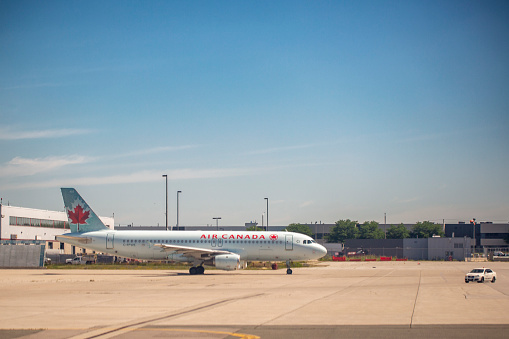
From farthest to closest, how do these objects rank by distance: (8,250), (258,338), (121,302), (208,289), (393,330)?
(8,250) → (208,289) → (121,302) → (393,330) → (258,338)

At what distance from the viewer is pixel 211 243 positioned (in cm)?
5400

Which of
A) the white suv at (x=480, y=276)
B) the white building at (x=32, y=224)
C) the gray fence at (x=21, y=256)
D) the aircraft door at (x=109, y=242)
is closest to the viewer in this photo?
the white suv at (x=480, y=276)

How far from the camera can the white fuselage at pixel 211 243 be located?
53.9 meters

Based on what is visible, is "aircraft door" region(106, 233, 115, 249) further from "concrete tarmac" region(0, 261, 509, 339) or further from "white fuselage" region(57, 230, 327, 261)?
"concrete tarmac" region(0, 261, 509, 339)

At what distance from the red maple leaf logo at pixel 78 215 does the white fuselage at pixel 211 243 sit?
147cm

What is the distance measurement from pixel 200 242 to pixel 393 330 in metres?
37.3

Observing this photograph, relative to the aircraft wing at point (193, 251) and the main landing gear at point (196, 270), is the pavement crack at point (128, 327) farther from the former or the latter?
the main landing gear at point (196, 270)

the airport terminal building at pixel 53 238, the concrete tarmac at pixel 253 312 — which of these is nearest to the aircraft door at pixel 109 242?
the airport terminal building at pixel 53 238

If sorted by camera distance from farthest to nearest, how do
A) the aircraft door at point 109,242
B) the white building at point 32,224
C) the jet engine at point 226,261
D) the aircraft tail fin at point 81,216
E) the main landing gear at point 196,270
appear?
the white building at point 32,224 → the aircraft tail fin at point 81,216 → the aircraft door at point 109,242 → the main landing gear at point 196,270 → the jet engine at point 226,261

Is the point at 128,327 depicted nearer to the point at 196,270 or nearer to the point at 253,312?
the point at 253,312

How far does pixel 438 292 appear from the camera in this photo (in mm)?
32875

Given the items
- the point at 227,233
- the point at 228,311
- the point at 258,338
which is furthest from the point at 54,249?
the point at 258,338

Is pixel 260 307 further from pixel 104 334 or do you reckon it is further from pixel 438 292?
pixel 438 292

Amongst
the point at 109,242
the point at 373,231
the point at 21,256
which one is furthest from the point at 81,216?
the point at 373,231
